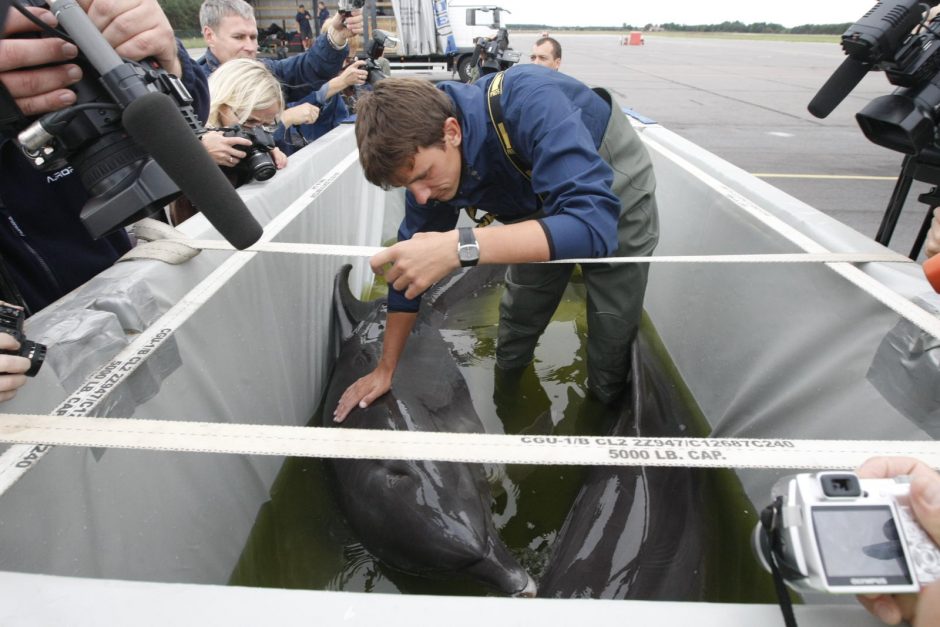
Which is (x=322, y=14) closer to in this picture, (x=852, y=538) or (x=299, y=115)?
(x=299, y=115)

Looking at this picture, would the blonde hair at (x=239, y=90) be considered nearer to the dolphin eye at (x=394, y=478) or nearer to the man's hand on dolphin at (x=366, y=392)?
the man's hand on dolphin at (x=366, y=392)

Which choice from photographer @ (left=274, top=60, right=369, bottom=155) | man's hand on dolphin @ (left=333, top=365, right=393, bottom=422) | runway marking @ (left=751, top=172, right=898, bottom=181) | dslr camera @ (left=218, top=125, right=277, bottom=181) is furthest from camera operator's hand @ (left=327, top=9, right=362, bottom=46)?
runway marking @ (left=751, top=172, right=898, bottom=181)

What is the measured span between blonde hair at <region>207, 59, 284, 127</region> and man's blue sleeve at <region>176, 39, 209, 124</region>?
108cm

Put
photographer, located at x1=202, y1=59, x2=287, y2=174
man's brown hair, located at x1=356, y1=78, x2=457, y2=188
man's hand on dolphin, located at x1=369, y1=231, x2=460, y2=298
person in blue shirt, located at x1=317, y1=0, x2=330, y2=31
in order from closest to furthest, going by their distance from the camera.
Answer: man's hand on dolphin, located at x1=369, y1=231, x2=460, y2=298 < man's brown hair, located at x1=356, y1=78, x2=457, y2=188 < photographer, located at x1=202, y1=59, x2=287, y2=174 < person in blue shirt, located at x1=317, y1=0, x2=330, y2=31

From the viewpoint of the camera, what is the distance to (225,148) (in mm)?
2631

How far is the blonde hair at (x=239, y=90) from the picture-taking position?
3293mm

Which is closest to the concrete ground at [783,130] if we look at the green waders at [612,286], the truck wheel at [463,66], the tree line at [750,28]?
the truck wheel at [463,66]

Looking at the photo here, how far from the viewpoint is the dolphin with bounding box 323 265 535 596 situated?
6.69ft

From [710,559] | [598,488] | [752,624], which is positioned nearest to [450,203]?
[598,488]

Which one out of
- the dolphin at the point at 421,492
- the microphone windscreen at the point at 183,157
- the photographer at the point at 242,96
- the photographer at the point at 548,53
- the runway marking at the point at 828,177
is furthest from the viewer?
the runway marking at the point at 828,177

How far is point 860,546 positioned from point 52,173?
2268 millimetres

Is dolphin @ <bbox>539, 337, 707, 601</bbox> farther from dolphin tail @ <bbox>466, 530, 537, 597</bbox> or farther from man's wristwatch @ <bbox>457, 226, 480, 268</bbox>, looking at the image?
man's wristwatch @ <bbox>457, 226, 480, 268</bbox>

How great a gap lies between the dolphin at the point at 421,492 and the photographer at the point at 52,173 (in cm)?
124

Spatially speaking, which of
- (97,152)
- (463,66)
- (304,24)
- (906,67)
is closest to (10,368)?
(97,152)
